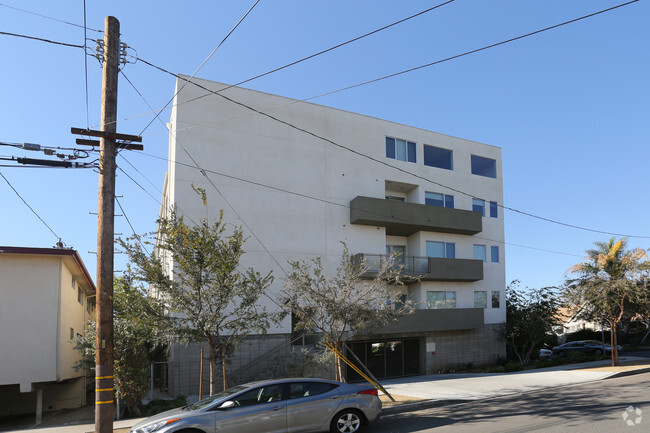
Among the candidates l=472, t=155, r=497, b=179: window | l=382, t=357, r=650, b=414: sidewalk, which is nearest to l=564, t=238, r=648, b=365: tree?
l=382, t=357, r=650, b=414: sidewalk

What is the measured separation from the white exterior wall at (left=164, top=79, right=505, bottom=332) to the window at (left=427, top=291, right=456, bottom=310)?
39cm

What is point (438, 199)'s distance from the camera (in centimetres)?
2781

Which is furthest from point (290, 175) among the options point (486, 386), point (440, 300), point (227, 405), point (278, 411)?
point (227, 405)

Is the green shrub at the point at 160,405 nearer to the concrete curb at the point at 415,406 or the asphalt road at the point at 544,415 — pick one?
the concrete curb at the point at 415,406

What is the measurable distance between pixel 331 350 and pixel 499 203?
20.0m

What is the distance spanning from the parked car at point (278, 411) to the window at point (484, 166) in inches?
878

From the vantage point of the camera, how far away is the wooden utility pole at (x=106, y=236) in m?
10.0

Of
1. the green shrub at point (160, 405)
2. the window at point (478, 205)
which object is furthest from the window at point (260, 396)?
the window at point (478, 205)

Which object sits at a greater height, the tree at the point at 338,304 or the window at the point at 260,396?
the tree at the point at 338,304

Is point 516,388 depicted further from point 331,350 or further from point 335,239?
point 335,239

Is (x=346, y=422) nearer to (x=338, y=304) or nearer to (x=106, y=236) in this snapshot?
(x=338, y=304)

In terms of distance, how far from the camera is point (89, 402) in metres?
23.3

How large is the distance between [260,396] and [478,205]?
23.2 metres

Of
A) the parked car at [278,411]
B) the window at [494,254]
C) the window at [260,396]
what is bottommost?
the parked car at [278,411]
